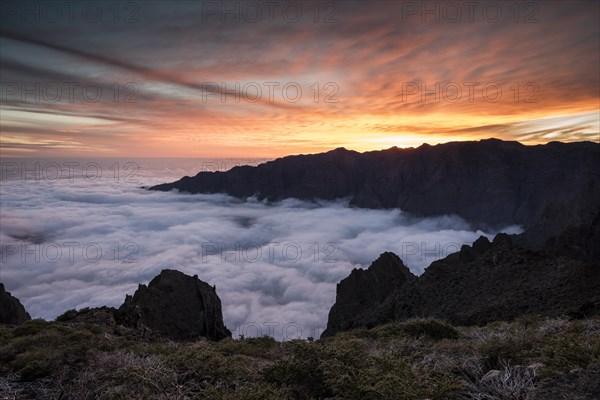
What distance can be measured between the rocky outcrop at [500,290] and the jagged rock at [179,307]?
1886 centimetres

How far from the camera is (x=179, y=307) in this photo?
43.7m

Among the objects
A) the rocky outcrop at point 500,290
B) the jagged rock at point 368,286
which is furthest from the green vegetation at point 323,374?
the jagged rock at point 368,286

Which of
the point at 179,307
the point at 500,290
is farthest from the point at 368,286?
the point at 179,307

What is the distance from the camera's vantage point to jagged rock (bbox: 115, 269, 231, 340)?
40875mm

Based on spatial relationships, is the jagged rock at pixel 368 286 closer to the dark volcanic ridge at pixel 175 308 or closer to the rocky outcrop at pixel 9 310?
the dark volcanic ridge at pixel 175 308

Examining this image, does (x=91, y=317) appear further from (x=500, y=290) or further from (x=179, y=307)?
(x=500, y=290)

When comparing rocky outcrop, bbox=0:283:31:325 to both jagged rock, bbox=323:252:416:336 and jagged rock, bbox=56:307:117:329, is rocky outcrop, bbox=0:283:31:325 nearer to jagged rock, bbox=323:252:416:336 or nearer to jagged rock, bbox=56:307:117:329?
jagged rock, bbox=56:307:117:329

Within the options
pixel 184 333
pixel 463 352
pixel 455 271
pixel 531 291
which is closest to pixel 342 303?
pixel 455 271

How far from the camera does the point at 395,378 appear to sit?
5.09m

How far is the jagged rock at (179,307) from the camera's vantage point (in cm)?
4088

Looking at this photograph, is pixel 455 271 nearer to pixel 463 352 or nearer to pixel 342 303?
pixel 342 303

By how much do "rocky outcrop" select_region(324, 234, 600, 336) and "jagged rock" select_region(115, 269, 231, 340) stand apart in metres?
18.9

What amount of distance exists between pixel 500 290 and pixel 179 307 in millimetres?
36759

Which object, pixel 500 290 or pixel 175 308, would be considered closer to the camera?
pixel 500 290
